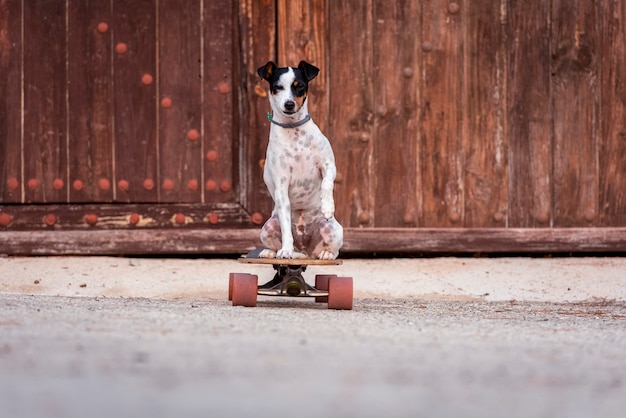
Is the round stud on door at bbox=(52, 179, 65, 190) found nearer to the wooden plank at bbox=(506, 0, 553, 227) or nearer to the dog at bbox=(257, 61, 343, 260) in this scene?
the dog at bbox=(257, 61, 343, 260)

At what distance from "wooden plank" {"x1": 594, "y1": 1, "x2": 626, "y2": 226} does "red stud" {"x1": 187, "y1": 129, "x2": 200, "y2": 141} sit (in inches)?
93.7

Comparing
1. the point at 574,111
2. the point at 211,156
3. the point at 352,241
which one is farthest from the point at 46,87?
the point at 574,111

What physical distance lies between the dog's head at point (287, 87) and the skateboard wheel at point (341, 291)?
0.74 m

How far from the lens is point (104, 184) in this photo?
618cm

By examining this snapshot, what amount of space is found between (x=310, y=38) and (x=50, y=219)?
1.85 m

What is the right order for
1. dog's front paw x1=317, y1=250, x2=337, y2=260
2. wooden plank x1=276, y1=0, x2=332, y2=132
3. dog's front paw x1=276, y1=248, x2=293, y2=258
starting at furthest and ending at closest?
wooden plank x1=276, y1=0, x2=332, y2=132 < dog's front paw x1=317, y1=250, x2=337, y2=260 < dog's front paw x1=276, y1=248, x2=293, y2=258

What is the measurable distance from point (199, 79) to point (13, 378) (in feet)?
13.6

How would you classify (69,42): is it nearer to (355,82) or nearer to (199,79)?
(199,79)

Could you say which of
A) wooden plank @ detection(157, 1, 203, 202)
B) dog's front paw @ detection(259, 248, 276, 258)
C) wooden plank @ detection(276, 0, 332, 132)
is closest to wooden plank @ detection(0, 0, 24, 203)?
wooden plank @ detection(157, 1, 203, 202)

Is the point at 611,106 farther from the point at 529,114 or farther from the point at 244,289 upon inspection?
the point at 244,289

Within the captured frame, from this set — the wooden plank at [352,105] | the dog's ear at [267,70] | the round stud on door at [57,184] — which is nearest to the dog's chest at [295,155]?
the dog's ear at [267,70]

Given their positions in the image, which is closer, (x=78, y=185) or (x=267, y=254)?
(x=267, y=254)

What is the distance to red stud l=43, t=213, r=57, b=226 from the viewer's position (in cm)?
616

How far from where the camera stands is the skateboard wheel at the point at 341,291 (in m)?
4.46
